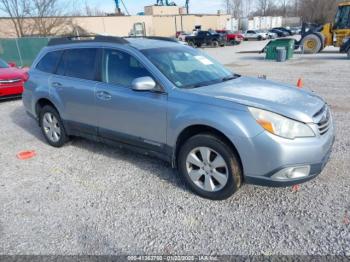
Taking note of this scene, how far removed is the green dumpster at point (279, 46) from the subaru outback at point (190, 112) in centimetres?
1557

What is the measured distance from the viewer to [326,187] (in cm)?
345

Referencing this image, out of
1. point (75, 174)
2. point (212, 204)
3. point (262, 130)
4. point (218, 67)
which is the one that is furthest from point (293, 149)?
point (75, 174)

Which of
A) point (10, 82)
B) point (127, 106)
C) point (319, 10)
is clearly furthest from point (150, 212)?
point (319, 10)

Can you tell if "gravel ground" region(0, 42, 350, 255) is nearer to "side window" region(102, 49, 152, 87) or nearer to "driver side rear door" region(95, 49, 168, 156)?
"driver side rear door" region(95, 49, 168, 156)

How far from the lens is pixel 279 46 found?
1822 centimetres

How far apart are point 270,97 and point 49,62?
3.85 m

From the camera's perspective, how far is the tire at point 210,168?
3041 mm

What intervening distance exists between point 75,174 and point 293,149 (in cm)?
297

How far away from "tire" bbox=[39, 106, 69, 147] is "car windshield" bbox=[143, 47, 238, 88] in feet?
7.29

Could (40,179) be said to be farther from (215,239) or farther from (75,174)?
(215,239)

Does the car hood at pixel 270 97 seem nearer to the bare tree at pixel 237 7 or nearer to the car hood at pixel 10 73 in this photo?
the car hood at pixel 10 73

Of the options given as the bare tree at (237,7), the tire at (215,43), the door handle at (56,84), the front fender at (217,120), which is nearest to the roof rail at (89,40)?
the door handle at (56,84)

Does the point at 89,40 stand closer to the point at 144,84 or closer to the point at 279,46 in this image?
the point at 144,84

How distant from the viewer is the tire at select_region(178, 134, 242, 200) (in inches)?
120
